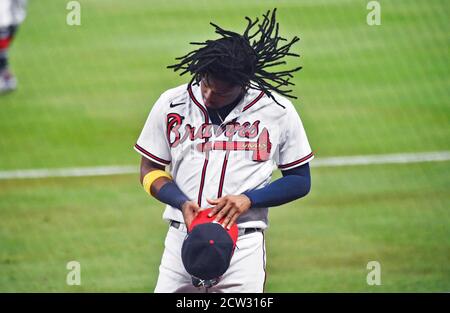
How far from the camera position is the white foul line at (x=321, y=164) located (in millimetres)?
10414

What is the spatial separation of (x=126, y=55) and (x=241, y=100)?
32.2 ft

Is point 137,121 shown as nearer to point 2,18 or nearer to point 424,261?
point 2,18

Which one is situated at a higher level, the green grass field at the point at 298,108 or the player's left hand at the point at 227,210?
the green grass field at the point at 298,108

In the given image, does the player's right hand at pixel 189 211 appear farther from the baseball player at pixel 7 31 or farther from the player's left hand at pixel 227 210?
the baseball player at pixel 7 31

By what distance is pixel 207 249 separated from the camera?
476 centimetres

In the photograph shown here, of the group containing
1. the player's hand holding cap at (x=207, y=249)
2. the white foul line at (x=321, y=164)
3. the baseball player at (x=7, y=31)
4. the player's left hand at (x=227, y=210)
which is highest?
the baseball player at (x=7, y=31)

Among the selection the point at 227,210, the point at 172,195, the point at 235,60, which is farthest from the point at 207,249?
the point at 235,60

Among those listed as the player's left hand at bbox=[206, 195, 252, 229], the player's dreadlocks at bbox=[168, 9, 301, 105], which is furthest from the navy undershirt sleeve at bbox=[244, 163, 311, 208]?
the player's dreadlocks at bbox=[168, 9, 301, 105]

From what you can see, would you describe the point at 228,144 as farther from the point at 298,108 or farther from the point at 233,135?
the point at 298,108

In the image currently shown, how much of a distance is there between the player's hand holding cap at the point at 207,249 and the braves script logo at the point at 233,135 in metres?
0.40

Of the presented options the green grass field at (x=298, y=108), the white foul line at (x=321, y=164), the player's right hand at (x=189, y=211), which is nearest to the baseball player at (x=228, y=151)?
the player's right hand at (x=189, y=211)

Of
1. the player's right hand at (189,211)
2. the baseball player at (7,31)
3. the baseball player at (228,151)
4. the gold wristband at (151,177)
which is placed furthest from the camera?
the baseball player at (7,31)

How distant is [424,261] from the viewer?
A: 7.75 m
